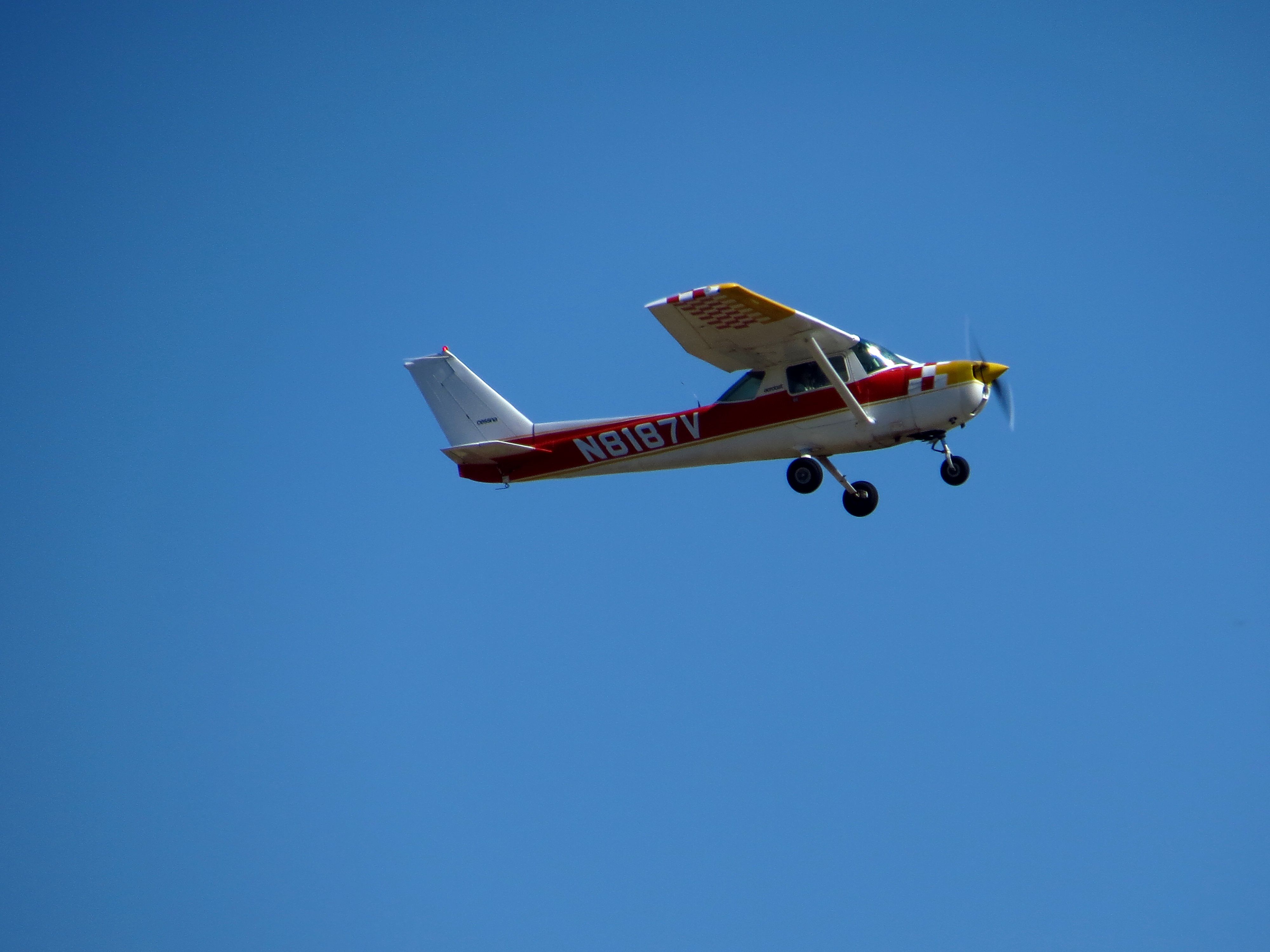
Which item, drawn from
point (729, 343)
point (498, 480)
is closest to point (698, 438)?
point (729, 343)

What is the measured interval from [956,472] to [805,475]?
2.14 metres

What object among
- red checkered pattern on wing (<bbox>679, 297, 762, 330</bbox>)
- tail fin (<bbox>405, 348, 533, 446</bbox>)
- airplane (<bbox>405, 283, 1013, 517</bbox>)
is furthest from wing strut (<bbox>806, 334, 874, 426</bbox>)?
tail fin (<bbox>405, 348, 533, 446</bbox>)

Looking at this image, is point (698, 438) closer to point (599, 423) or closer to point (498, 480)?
point (599, 423)

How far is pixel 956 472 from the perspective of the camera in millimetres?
18469

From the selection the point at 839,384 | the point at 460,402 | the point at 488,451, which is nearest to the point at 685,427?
the point at 839,384

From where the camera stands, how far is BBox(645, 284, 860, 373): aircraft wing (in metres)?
17.2

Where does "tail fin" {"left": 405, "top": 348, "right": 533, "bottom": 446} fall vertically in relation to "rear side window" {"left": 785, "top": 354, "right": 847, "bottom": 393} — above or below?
above

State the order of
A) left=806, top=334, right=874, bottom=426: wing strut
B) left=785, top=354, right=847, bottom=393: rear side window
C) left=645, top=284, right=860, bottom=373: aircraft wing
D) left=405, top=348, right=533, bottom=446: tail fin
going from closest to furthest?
left=645, top=284, right=860, bottom=373: aircraft wing → left=806, top=334, right=874, bottom=426: wing strut → left=785, top=354, right=847, bottom=393: rear side window → left=405, top=348, right=533, bottom=446: tail fin

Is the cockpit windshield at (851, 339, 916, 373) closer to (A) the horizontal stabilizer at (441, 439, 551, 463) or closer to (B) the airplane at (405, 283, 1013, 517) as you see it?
(B) the airplane at (405, 283, 1013, 517)

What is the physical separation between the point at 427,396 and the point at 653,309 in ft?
19.9

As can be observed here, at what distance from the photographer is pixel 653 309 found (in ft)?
57.3

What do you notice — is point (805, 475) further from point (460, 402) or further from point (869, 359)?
point (460, 402)

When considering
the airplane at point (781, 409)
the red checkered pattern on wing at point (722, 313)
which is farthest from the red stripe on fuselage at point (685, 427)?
the red checkered pattern on wing at point (722, 313)

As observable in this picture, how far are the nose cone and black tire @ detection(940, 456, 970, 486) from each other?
120cm
